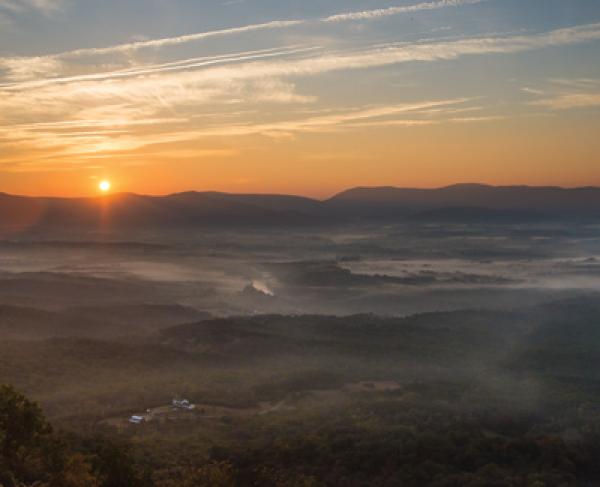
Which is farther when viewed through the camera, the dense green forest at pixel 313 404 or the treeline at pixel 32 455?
the dense green forest at pixel 313 404

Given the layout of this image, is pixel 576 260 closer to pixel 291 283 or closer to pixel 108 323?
pixel 291 283

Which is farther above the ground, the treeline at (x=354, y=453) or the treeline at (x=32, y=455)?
the treeline at (x=32, y=455)

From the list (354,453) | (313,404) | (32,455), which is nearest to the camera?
(32,455)

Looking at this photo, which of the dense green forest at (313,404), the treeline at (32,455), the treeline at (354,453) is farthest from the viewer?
the dense green forest at (313,404)

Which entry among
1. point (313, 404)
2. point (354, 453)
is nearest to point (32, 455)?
point (354, 453)

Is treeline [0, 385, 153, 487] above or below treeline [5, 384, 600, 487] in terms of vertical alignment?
above

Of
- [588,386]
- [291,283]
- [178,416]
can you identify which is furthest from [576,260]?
[178,416]

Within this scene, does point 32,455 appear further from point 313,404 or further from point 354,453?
point 313,404

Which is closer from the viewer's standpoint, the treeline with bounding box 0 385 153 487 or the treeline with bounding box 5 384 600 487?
the treeline with bounding box 0 385 153 487

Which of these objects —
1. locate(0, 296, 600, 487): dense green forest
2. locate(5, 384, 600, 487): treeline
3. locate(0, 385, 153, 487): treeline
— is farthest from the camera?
locate(0, 296, 600, 487): dense green forest

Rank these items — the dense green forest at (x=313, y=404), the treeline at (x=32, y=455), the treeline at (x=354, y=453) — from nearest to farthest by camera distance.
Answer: the treeline at (x=32, y=455) < the treeline at (x=354, y=453) < the dense green forest at (x=313, y=404)

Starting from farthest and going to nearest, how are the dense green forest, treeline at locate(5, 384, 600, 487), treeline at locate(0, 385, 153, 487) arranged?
the dense green forest → treeline at locate(5, 384, 600, 487) → treeline at locate(0, 385, 153, 487)
